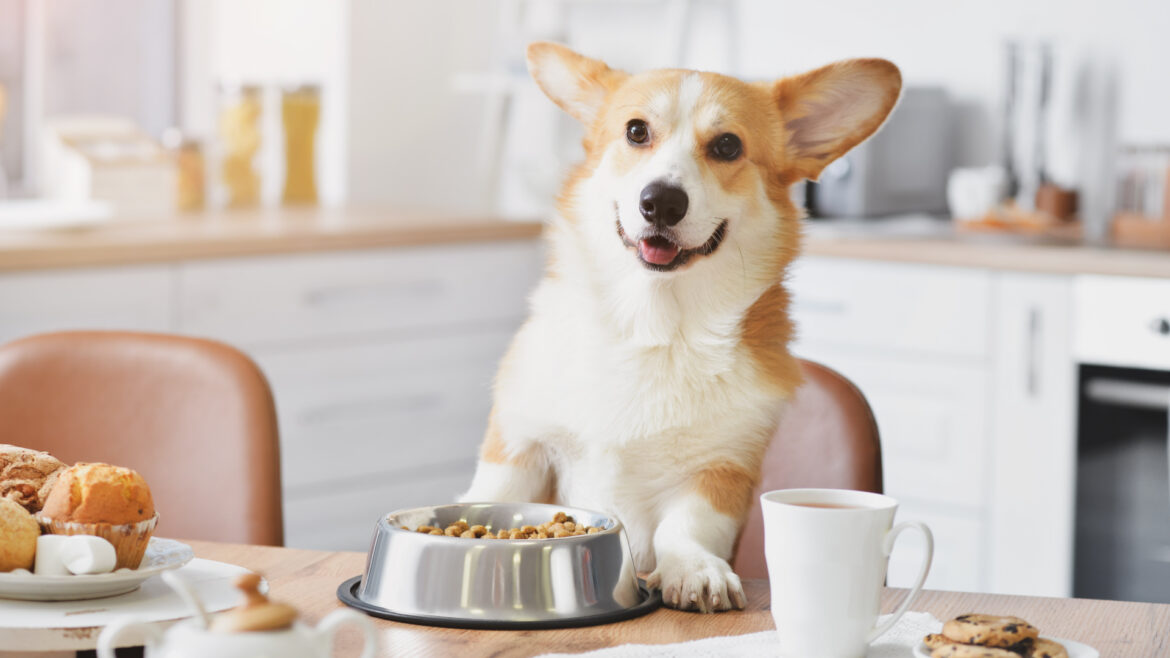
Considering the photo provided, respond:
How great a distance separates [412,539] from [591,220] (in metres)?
0.39

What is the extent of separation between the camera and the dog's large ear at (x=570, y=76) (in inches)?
44.7

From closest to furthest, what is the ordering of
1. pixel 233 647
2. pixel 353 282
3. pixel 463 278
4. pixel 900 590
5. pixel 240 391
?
pixel 233 647, pixel 900 590, pixel 240 391, pixel 353 282, pixel 463 278

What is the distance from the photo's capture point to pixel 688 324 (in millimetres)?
1040

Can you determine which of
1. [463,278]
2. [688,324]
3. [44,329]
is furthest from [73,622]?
[463,278]

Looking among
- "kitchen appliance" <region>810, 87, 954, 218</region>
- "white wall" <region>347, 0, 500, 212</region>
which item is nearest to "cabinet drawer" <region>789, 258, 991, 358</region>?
"kitchen appliance" <region>810, 87, 954, 218</region>

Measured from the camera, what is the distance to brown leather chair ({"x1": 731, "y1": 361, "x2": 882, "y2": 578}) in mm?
1264

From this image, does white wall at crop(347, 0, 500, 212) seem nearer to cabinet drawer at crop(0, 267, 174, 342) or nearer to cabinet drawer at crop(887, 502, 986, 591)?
cabinet drawer at crop(0, 267, 174, 342)

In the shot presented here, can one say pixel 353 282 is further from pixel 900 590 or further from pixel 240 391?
pixel 900 590

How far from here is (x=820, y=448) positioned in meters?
1.29

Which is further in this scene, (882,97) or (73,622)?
(882,97)

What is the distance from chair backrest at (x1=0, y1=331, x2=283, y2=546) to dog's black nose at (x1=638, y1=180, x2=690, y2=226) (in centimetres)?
49

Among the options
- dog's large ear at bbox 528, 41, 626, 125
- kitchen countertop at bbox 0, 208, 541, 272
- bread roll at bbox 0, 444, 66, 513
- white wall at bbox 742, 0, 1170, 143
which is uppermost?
white wall at bbox 742, 0, 1170, 143

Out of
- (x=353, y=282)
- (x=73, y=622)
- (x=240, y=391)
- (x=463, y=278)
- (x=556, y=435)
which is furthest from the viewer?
(x=463, y=278)

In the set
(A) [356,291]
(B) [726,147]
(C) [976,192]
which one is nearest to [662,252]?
(B) [726,147]
